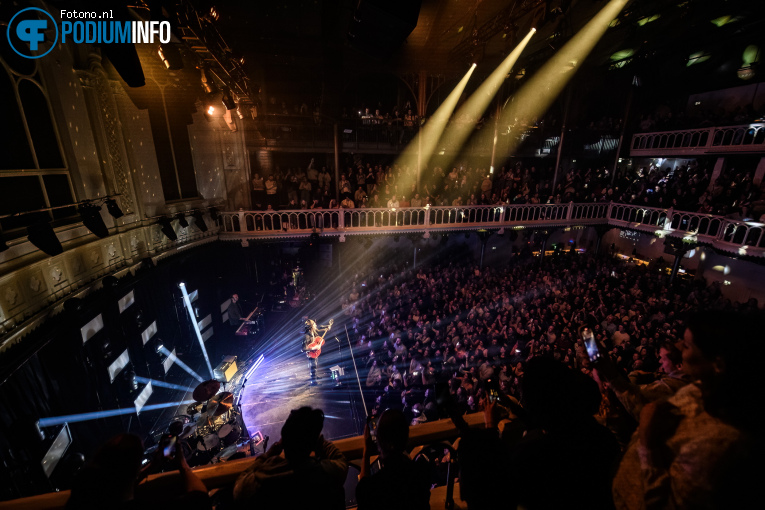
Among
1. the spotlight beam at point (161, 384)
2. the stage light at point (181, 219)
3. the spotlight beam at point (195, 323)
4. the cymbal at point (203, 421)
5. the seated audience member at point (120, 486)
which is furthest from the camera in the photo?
the spotlight beam at point (195, 323)

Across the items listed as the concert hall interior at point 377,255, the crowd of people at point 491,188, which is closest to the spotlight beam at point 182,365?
the concert hall interior at point 377,255

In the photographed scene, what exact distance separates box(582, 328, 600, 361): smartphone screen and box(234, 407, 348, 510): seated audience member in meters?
1.56

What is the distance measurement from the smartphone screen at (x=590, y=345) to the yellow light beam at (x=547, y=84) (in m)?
14.1

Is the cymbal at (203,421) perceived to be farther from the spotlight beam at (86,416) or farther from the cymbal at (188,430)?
the spotlight beam at (86,416)

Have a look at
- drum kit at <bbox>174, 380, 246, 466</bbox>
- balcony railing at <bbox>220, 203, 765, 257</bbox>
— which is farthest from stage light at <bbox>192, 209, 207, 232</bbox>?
drum kit at <bbox>174, 380, 246, 466</bbox>

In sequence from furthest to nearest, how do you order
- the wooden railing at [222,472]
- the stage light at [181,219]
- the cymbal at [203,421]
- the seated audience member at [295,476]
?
the stage light at [181,219] < the cymbal at [203,421] < the seated audience member at [295,476] < the wooden railing at [222,472]

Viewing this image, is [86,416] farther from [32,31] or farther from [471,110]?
[471,110]

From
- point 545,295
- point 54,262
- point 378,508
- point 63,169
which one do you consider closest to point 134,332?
point 54,262

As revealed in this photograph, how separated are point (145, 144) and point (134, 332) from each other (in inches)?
183

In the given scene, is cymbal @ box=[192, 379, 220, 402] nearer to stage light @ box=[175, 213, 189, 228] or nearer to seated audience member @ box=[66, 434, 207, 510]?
stage light @ box=[175, 213, 189, 228]

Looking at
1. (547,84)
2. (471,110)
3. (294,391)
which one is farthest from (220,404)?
(547,84)

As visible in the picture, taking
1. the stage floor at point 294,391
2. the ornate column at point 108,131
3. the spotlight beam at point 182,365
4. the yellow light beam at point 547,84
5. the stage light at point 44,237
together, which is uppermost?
the yellow light beam at point 547,84

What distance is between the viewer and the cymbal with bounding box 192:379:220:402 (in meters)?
6.20

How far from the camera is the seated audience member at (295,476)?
1466 mm
